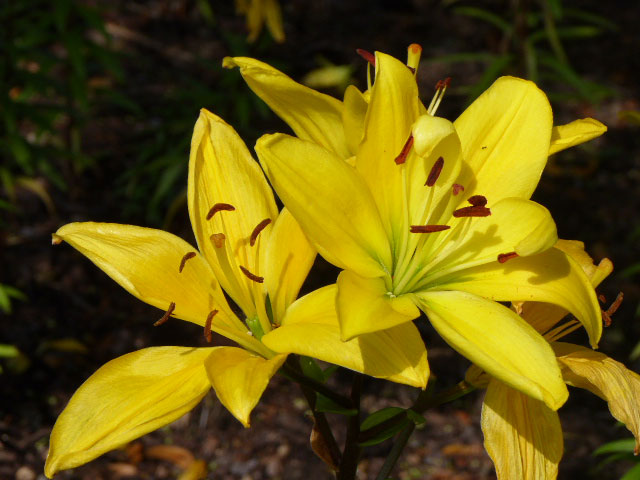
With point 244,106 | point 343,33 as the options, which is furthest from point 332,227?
point 343,33

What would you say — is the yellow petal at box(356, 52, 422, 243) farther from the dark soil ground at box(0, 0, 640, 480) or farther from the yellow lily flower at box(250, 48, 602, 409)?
the dark soil ground at box(0, 0, 640, 480)

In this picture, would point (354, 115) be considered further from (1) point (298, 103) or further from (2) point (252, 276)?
(2) point (252, 276)

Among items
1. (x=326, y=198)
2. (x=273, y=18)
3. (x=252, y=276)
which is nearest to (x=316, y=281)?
(x=273, y=18)

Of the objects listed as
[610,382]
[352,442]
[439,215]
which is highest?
[439,215]

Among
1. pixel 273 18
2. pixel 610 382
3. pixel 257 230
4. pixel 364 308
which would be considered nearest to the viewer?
pixel 364 308

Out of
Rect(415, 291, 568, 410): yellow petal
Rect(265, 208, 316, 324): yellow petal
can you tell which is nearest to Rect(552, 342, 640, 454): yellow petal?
Rect(415, 291, 568, 410): yellow petal

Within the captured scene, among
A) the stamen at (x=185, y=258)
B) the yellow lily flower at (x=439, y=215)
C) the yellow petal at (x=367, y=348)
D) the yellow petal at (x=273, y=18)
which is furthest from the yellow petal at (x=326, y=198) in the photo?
→ the yellow petal at (x=273, y=18)
